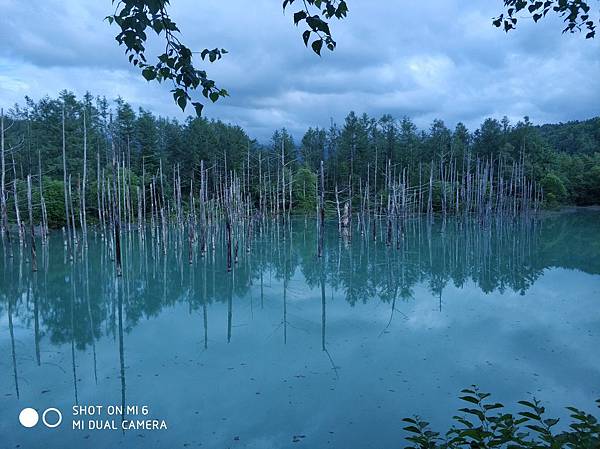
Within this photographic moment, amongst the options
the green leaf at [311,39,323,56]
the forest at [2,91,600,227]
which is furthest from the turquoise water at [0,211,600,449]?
the forest at [2,91,600,227]

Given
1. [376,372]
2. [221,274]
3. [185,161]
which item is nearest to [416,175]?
[185,161]

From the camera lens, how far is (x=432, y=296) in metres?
12.2

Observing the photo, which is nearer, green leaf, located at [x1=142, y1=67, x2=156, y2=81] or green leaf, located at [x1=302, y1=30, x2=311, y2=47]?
green leaf, located at [x1=302, y1=30, x2=311, y2=47]

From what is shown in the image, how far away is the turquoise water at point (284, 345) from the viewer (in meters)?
5.63

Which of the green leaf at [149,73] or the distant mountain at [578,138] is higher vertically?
the distant mountain at [578,138]

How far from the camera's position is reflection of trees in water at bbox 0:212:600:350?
10742 millimetres

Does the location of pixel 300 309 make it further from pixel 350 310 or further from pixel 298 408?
pixel 298 408

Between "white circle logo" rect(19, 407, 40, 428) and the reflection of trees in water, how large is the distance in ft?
9.22

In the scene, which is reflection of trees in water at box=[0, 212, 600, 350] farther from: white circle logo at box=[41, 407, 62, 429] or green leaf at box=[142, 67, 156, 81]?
green leaf at box=[142, 67, 156, 81]

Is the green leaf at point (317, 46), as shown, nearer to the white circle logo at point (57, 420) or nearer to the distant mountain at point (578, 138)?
the white circle logo at point (57, 420)

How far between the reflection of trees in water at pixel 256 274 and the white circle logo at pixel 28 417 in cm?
281

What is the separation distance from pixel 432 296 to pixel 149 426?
339 inches

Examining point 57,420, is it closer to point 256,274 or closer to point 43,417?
point 43,417

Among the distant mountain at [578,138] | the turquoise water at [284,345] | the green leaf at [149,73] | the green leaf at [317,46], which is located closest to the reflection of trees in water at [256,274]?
the turquoise water at [284,345]
